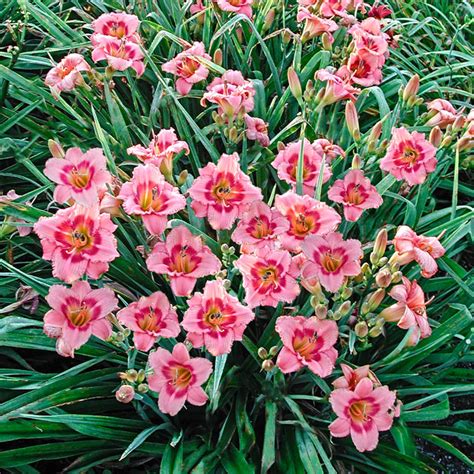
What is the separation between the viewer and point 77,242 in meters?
1.27

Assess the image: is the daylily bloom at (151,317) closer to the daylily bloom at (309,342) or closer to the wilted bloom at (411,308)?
the daylily bloom at (309,342)

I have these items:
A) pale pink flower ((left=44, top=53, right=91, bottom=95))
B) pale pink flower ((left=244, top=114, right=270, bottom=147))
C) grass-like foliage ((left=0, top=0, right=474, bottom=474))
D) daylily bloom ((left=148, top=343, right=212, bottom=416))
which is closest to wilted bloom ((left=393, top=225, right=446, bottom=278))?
grass-like foliage ((left=0, top=0, right=474, bottom=474))

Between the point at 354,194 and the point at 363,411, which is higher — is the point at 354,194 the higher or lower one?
the higher one

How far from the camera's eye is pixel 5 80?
1.97m

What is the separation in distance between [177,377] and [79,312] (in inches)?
9.5

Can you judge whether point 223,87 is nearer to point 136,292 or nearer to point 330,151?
point 330,151

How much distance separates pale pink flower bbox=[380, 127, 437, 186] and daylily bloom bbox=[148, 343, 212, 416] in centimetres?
67

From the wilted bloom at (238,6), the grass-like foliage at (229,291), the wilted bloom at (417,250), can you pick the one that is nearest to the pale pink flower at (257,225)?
the grass-like foliage at (229,291)

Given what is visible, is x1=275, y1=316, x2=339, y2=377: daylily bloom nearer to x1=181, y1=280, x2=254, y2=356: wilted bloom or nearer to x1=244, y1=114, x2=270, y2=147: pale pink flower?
x1=181, y1=280, x2=254, y2=356: wilted bloom

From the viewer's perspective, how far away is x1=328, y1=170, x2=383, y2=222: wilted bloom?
151 centimetres

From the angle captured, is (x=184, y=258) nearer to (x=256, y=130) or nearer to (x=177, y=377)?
(x=177, y=377)

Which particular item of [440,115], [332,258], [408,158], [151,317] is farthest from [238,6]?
[151,317]

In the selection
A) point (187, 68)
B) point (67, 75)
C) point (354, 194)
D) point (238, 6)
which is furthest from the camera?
point (238, 6)

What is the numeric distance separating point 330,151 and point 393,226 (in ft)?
1.01
